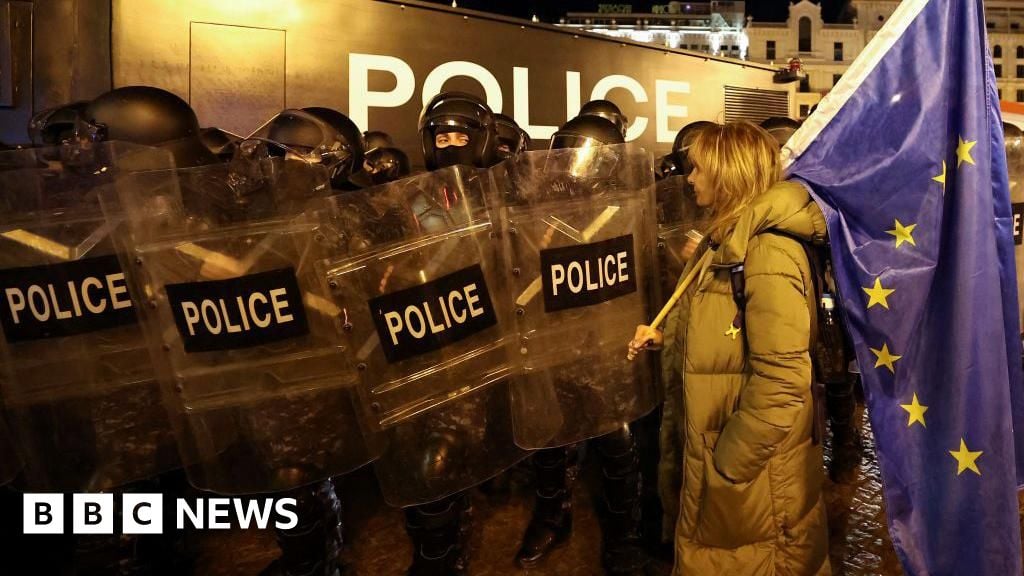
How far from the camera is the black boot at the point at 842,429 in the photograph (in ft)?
12.1

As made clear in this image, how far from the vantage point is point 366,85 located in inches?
202

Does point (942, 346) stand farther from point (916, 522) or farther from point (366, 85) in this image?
point (366, 85)

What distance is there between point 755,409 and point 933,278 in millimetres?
814

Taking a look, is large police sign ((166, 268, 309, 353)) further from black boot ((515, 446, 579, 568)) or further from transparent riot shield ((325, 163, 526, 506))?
black boot ((515, 446, 579, 568))

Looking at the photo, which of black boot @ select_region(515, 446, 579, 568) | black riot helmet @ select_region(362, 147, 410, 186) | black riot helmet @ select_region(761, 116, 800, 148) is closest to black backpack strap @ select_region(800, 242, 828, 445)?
black boot @ select_region(515, 446, 579, 568)

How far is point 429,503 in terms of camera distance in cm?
225

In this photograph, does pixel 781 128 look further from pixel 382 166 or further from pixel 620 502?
pixel 620 502

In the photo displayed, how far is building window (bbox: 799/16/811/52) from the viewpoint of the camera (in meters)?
46.5

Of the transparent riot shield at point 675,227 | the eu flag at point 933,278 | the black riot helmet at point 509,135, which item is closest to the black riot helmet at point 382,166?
the black riot helmet at point 509,135

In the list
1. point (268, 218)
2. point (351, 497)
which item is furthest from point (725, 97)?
point (268, 218)

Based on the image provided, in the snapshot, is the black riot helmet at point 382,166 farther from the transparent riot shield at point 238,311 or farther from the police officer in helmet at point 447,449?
the transparent riot shield at point 238,311

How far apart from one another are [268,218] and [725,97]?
6.55 m

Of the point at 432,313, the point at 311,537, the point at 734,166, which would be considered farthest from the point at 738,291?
the point at 311,537

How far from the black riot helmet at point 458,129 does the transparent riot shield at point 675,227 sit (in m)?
0.93
